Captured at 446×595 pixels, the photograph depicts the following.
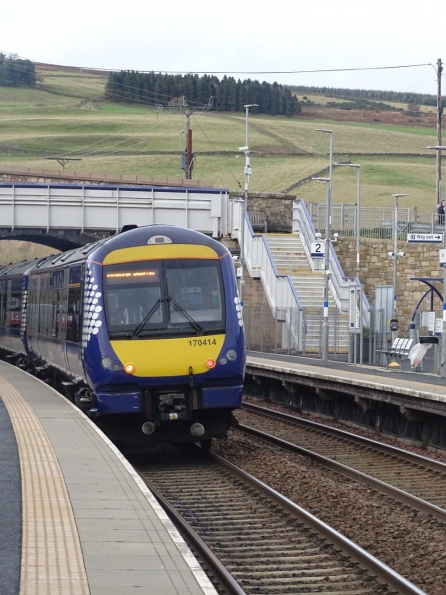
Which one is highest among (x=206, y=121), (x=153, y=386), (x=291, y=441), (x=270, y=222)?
(x=206, y=121)

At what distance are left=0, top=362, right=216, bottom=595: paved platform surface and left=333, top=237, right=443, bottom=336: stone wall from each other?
35960 mm

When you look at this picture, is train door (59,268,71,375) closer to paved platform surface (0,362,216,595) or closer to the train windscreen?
the train windscreen

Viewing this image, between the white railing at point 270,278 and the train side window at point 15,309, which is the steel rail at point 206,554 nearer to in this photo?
the train side window at point 15,309

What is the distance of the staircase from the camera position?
3838cm

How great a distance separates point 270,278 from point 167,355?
96.8 ft

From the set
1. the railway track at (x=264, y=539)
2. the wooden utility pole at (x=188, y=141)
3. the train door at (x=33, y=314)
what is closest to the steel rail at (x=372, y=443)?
the railway track at (x=264, y=539)

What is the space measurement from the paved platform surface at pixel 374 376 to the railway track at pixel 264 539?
493cm

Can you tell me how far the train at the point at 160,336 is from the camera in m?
15.5

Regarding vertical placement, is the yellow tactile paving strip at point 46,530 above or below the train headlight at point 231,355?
below

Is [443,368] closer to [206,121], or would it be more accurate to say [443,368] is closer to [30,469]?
[30,469]

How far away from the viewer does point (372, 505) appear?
41.1 ft

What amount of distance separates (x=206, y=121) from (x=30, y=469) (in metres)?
130

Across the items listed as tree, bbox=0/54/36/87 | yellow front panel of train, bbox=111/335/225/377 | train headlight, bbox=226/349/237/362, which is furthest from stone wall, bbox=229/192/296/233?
tree, bbox=0/54/36/87

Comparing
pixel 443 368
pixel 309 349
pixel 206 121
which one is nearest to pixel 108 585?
pixel 443 368
